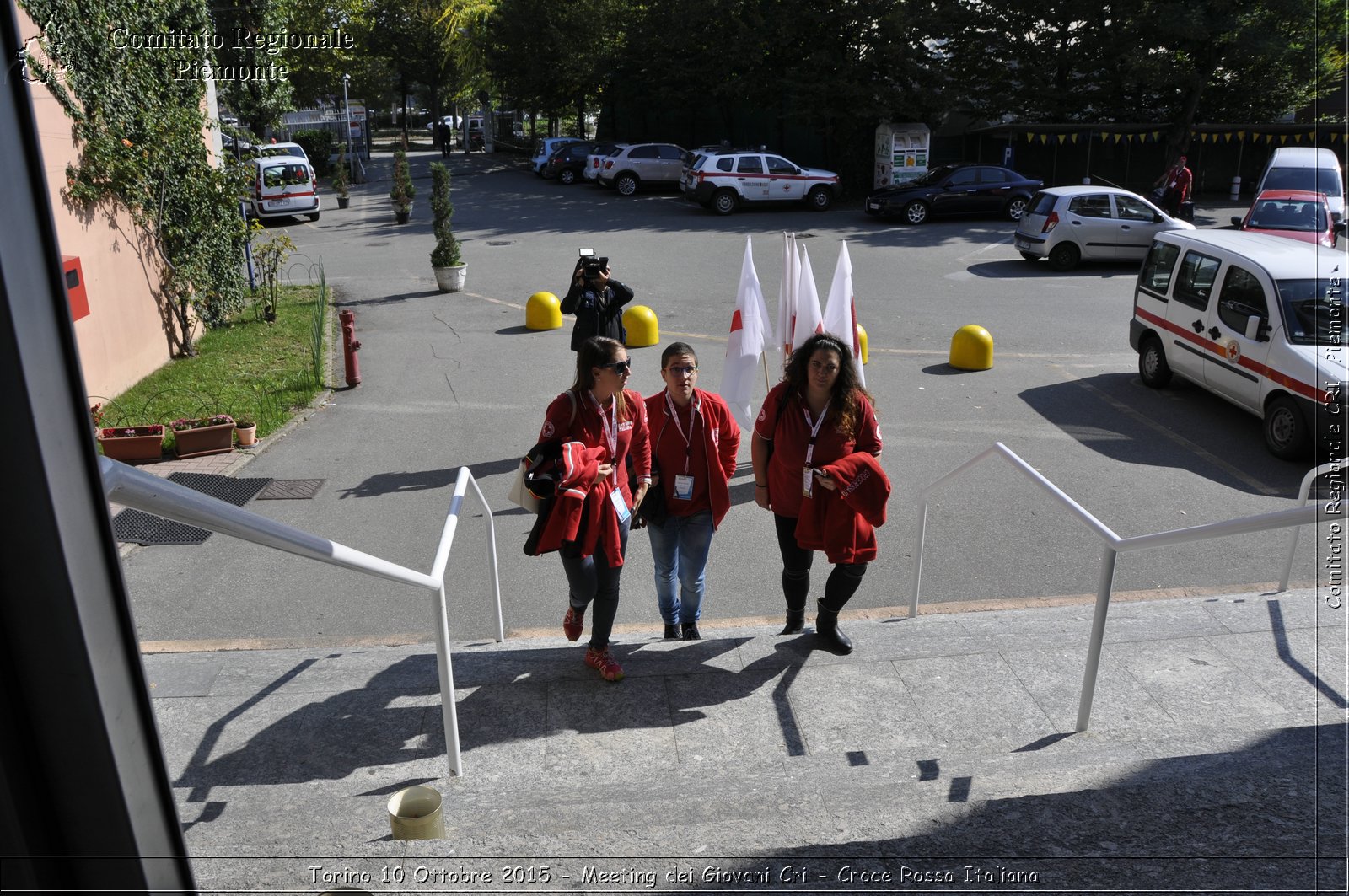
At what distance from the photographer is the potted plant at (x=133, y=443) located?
34.0 ft

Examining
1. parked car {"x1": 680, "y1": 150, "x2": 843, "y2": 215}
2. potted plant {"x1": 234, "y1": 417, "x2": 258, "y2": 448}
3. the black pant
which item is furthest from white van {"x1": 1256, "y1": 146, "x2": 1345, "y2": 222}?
potted plant {"x1": 234, "y1": 417, "x2": 258, "y2": 448}

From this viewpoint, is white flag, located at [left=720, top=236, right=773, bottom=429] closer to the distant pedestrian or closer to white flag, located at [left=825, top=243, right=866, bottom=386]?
white flag, located at [left=825, top=243, right=866, bottom=386]

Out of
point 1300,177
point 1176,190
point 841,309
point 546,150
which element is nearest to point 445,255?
point 841,309

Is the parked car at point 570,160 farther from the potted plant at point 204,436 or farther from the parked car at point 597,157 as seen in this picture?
the potted plant at point 204,436

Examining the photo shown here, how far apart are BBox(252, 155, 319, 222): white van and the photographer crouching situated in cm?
2292

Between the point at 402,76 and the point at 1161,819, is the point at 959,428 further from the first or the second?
the point at 402,76

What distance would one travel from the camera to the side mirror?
10688mm

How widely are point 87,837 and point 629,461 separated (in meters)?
4.22

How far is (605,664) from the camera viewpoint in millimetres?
5566

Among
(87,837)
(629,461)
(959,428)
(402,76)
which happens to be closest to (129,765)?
(87,837)

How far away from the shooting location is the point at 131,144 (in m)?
13.0

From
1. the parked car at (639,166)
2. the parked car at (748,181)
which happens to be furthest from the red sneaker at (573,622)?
the parked car at (639,166)

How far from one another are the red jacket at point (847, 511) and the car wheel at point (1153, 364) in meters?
8.59

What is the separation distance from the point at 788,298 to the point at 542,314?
292 inches
